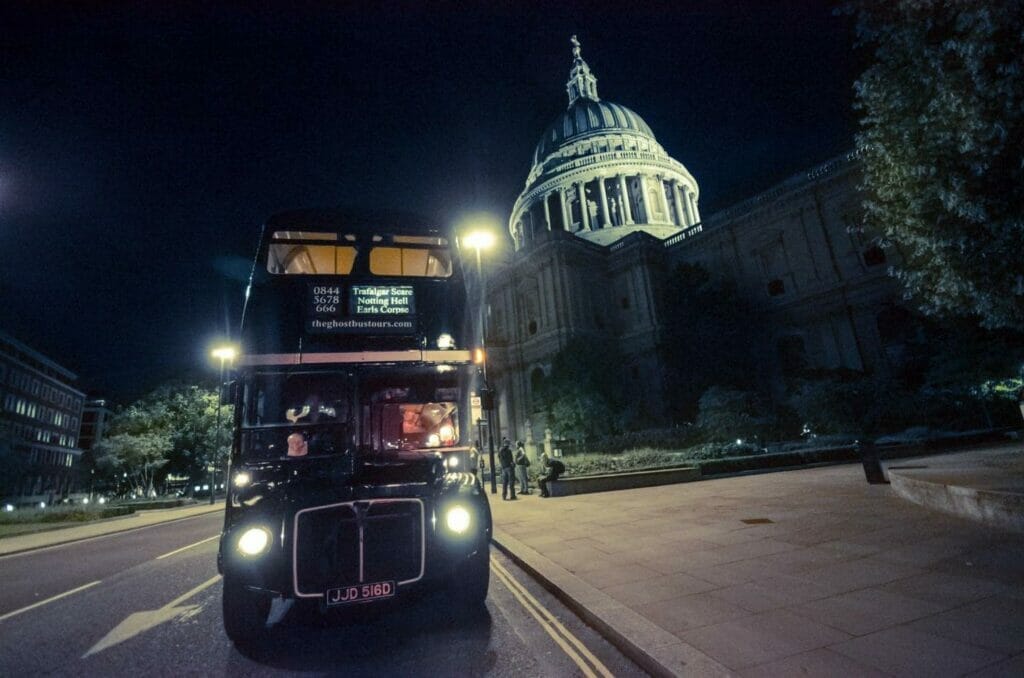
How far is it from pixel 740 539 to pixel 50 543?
20896 mm

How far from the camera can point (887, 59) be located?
858cm

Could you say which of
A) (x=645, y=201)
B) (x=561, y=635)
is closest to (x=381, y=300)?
(x=561, y=635)

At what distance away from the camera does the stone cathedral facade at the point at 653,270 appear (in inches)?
1363

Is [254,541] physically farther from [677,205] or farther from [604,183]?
[677,205]

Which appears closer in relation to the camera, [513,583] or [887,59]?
[513,583]

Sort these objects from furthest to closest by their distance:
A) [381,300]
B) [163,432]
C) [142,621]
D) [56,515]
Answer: [163,432] → [56,515] → [381,300] → [142,621]

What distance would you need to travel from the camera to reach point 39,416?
65875 millimetres

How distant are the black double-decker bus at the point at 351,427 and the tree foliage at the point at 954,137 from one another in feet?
26.2

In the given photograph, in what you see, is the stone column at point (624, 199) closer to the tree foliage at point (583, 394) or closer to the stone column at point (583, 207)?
the stone column at point (583, 207)

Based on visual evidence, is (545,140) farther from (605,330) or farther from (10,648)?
(10,648)

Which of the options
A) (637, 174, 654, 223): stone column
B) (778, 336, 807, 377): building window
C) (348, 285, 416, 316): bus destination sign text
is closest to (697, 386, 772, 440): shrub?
(778, 336, 807, 377): building window

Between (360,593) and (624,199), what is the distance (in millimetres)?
62296

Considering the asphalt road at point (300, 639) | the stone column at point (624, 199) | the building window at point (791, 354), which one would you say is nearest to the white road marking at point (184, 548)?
the asphalt road at point (300, 639)

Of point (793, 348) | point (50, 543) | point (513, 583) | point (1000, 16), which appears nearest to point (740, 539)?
point (513, 583)
